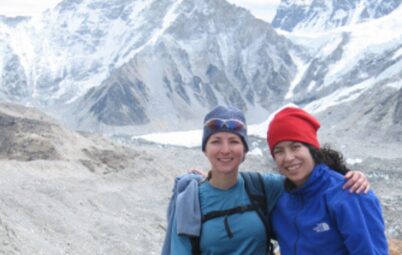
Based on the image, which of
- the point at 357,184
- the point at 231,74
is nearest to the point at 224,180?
the point at 357,184

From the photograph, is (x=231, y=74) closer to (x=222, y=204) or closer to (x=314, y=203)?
(x=222, y=204)

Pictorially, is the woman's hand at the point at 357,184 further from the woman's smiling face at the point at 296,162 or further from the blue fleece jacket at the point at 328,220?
the woman's smiling face at the point at 296,162

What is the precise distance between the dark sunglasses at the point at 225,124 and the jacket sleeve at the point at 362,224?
962mm

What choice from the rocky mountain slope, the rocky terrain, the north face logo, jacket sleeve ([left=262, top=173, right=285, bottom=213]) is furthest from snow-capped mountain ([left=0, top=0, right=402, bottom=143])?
the north face logo

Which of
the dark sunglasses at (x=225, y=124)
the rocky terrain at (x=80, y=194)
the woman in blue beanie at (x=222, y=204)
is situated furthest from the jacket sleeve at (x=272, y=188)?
the rocky terrain at (x=80, y=194)

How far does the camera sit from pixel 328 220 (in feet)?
13.9

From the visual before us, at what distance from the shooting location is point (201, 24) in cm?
17888

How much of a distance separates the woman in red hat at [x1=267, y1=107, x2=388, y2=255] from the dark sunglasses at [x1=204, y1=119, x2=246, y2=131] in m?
0.25

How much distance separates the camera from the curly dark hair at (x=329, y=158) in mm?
4488

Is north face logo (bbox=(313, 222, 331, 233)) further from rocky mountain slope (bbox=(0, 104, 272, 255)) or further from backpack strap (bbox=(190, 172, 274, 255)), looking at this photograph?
rocky mountain slope (bbox=(0, 104, 272, 255))

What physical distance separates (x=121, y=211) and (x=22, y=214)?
9023mm

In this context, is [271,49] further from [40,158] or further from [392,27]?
[40,158]

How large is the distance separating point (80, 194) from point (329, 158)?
25.2m

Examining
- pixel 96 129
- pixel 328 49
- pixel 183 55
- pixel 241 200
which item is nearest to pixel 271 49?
pixel 328 49
